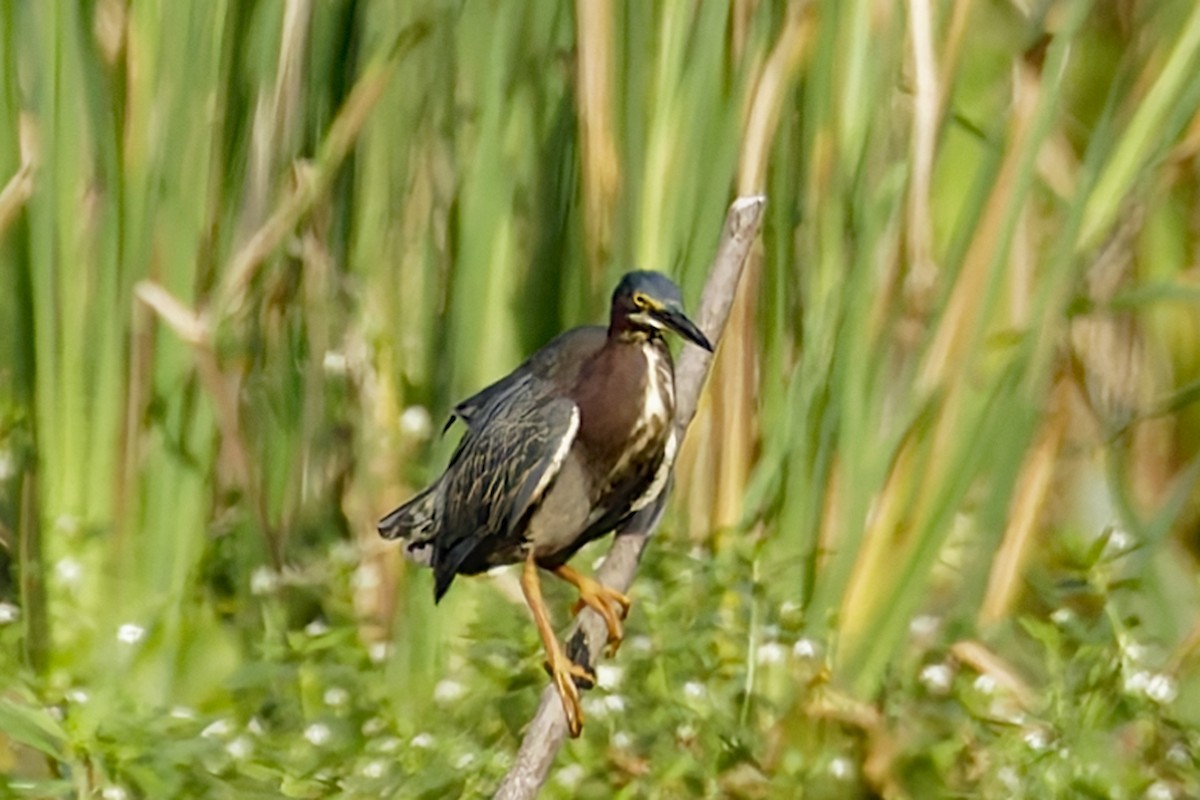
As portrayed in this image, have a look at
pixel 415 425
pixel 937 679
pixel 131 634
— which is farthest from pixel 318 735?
pixel 937 679

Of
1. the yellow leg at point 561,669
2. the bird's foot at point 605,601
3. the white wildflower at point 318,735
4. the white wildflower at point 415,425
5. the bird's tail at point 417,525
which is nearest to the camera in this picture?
the yellow leg at point 561,669

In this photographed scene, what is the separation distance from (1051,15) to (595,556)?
2.66ft

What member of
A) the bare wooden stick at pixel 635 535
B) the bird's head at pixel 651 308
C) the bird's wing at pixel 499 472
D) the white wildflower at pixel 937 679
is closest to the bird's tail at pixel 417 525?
the bird's wing at pixel 499 472

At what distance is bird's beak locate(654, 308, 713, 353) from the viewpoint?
4.62 ft

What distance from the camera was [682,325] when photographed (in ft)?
4.70

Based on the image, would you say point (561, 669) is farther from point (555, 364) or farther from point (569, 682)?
point (555, 364)

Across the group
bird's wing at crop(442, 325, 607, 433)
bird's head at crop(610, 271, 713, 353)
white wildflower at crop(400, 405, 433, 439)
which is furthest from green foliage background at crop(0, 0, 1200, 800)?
bird's head at crop(610, 271, 713, 353)

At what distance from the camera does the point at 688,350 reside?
1681mm

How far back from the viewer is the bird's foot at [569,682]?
150cm

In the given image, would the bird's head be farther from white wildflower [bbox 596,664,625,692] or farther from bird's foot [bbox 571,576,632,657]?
white wildflower [bbox 596,664,625,692]

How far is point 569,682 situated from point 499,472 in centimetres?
19

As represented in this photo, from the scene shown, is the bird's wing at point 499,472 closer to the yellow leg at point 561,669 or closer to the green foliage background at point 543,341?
the yellow leg at point 561,669

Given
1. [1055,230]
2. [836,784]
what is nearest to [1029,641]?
[836,784]

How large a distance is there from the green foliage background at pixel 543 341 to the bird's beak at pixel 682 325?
0.46 meters
